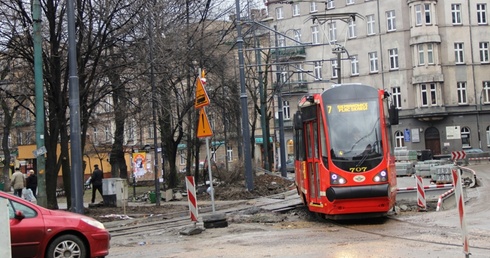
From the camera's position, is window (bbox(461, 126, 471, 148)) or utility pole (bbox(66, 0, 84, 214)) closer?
utility pole (bbox(66, 0, 84, 214))

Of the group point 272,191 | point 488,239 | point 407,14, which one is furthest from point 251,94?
→ point 488,239

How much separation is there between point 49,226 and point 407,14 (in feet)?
180

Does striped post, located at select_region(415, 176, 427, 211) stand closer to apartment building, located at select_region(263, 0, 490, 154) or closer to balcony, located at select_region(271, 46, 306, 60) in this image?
balcony, located at select_region(271, 46, 306, 60)

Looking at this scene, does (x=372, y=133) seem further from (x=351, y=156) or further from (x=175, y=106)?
(x=175, y=106)

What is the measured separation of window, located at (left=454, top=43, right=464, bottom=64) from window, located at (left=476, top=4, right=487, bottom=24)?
3674 millimetres

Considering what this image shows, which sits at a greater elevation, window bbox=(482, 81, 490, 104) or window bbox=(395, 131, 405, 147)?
window bbox=(482, 81, 490, 104)

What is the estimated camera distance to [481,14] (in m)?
60.0

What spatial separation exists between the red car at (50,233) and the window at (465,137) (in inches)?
2116

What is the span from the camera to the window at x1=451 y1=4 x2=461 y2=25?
58750 mm

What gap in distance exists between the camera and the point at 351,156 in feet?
45.6

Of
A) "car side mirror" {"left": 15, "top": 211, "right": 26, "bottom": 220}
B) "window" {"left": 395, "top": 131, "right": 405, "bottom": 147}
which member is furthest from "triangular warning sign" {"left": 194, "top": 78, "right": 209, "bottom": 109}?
"window" {"left": 395, "top": 131, "right": 405, "bottom": 147}

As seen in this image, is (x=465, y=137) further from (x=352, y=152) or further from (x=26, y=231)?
(x=26, y=231)

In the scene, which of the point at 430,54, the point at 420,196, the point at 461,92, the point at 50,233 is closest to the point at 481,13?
the point at 430,54

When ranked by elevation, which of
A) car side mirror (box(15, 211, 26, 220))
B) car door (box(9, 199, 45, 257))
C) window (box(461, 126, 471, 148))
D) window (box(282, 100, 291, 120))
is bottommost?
car door (box(9, 199, 45, 257))
